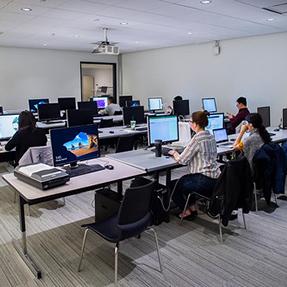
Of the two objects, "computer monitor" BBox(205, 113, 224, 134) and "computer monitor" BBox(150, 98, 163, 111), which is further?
"computer monitor" BBox(150, 98, 163, 111)

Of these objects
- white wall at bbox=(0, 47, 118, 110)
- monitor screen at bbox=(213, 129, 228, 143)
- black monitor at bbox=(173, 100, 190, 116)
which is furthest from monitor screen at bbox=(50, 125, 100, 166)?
white wall at bbox=(0, 47, 118, 110)

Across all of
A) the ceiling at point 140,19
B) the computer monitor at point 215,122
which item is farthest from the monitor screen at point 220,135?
the ceiling at point 140,19

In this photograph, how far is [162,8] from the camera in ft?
14.6

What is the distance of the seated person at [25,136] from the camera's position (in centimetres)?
383

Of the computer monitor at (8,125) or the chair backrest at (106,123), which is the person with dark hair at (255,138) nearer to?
the computer monitor at (8,125)

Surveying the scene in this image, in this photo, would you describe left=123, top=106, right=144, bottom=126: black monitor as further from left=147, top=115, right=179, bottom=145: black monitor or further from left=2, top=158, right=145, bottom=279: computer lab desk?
left=2, top=158, right=145, bottom=279: computer lab desk

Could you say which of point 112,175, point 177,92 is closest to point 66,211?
point 112,175

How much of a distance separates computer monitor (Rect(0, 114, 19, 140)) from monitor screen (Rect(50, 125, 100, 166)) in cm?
155

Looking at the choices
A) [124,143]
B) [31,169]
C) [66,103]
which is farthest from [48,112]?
[31,169]

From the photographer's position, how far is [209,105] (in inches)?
300

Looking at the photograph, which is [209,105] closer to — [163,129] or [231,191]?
[163,129]

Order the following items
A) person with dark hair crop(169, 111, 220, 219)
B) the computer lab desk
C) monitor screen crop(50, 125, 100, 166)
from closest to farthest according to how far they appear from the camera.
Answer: the computer lab desk → monitor screen crop(50, 125, 100, 166) → person with dark hair crop(169, 111, 220, 219)

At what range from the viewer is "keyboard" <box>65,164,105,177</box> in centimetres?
287

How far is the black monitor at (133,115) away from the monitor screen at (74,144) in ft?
8.91
